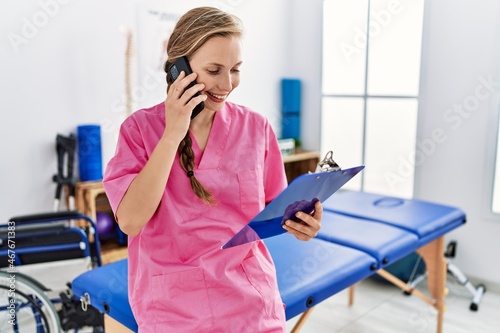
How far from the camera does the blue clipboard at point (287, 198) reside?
1015 millimetres

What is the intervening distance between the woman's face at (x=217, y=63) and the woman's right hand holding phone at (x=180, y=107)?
0.04 meters

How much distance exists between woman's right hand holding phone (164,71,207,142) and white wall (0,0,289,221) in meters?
1.74

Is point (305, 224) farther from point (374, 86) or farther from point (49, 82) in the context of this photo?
point (374, 86)

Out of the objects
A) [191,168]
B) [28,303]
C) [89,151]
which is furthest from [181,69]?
[89,151]

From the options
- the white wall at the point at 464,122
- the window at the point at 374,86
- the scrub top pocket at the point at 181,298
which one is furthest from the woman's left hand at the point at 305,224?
the window at the point at 374,86

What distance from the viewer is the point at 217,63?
1105 mm

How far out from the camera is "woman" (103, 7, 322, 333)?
106cm

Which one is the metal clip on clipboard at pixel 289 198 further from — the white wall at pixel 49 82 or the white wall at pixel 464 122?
the white wall at pixel 464 122

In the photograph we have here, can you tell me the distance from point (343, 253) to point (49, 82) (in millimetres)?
1831

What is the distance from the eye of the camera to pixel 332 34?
12.0ft

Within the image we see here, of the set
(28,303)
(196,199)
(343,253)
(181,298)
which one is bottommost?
(28,303)

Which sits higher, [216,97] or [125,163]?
[216,97]

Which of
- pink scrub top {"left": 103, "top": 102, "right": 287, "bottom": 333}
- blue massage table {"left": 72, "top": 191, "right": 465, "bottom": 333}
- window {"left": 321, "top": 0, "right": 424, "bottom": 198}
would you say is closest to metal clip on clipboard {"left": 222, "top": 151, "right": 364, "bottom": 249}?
pink scrub top {"left": 103, "top": 102, "right": 287, "bottom": 333}

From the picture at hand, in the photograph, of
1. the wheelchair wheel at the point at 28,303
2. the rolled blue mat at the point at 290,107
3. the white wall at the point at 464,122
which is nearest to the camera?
the wheelchair wheel at the point at 28,303
